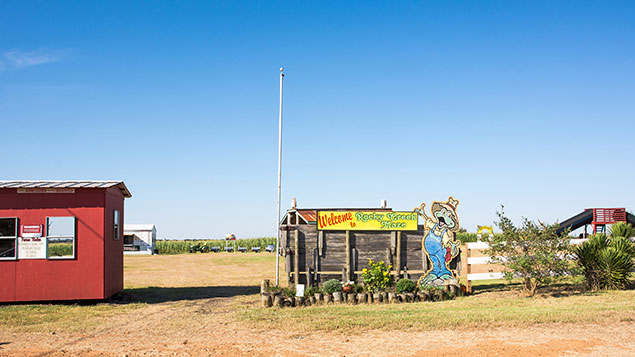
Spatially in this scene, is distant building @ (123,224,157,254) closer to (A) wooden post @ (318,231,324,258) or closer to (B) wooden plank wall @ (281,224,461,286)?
(B) wooden plank wall @ (281,224,461,286)

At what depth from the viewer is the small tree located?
15.4 meters

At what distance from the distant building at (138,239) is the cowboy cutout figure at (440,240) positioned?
138 feet

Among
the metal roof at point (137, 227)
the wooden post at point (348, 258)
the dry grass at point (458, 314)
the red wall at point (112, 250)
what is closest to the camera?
the dry grass at point (458, 314)

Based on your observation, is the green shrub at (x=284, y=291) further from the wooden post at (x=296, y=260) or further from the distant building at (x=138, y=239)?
the distant building at (x=138, y=239)

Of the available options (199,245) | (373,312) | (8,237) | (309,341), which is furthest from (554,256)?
(199,245)

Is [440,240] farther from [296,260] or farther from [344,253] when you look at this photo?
[296,260]

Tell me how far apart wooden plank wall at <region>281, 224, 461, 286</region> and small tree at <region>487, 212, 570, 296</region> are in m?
2.00

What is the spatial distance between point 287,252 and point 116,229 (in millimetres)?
6220

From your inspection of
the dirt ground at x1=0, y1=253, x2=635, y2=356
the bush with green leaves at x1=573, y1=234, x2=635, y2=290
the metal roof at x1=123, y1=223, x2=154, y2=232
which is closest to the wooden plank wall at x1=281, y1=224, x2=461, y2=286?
the bush with green leaves at x1=573, y1=234, x2=635, y2=290

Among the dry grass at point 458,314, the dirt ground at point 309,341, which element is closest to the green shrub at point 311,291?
the dry grass at point 458,314

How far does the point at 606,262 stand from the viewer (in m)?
16.4

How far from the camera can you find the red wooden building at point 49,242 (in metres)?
16.0

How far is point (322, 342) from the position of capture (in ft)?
33.2

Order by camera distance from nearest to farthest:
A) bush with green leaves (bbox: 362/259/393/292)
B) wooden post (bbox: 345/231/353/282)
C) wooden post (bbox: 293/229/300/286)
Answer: bush with green leaves (bbox: 362/259/393/292) → wooden post (bbox: 293/229/300/286) → wooden post (bbox: 345/231/353/282)
